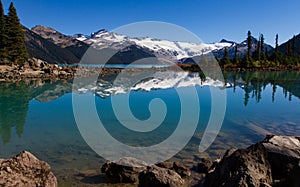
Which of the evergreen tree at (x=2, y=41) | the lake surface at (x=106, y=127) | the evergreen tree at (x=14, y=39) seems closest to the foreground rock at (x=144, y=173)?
the lake surface at (x=106, y=127)

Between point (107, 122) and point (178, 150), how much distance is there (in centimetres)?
577

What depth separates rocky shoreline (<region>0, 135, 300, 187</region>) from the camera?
17.4 ft

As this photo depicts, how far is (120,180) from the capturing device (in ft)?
25.0

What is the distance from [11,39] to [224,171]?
56457mm

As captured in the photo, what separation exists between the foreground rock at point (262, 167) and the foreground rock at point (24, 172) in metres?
3.96

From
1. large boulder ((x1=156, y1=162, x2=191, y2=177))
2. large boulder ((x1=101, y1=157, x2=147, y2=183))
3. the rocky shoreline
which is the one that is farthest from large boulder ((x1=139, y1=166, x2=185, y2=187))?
large boulder ((x1=156, y1=162, x2=191, y2=177))

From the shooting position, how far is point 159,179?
682cm

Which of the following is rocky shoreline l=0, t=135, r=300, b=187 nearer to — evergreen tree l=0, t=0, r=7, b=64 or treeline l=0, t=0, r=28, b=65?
evergreen tree l=0, t=0, r=7, b=64

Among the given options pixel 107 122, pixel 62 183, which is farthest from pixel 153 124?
pixel 62 183

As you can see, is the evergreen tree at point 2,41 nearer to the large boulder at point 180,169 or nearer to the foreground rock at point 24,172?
the foreground rock at point 24,172

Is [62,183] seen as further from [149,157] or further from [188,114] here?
[188,114]

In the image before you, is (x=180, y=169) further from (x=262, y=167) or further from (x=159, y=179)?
(x=262, y=167)

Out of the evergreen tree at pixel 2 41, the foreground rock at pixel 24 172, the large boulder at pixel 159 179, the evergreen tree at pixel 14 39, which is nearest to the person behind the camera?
the foreground rock at pixel 24 172

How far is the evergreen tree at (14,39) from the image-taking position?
173 feet
